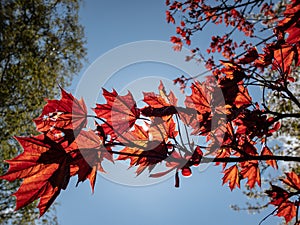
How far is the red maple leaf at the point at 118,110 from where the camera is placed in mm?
999

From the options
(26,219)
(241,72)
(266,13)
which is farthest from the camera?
(26,219)

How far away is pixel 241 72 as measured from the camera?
1.37 meters

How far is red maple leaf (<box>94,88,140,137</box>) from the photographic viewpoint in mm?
999

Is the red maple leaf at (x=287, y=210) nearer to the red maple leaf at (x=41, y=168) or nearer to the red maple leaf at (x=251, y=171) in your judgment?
the red maple leaf at (x=251, y=171)

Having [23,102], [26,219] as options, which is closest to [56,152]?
[23,102]

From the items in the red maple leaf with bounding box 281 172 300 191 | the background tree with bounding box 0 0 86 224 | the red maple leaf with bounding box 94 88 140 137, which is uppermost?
the background tree with bounding box 0 0 86 224

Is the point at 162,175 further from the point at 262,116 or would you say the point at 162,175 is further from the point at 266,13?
the point at 266,13

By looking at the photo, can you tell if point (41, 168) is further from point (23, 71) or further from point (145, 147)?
point (23, 71)

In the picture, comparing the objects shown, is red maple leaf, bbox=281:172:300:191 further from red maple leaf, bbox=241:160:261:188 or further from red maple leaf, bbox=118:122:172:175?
red maple leaf, bbox=118:122:172:175

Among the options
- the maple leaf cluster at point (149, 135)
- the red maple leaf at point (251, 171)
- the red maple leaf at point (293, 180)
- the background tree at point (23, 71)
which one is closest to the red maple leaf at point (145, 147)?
the maple leaf cluster at point (149, 135)

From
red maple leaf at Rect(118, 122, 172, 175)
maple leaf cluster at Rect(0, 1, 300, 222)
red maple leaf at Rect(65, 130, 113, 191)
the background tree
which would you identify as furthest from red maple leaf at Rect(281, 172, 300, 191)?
the background tree

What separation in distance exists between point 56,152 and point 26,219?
586 cm

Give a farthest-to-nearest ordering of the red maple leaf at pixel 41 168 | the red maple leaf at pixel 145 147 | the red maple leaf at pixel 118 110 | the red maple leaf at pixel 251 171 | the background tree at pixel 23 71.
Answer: the background tree at pixel 23 71 → the red maple leaf at pixel 251 171 → the red maple leaf at pixel 118 110 → the red maple leaf at pixel 145 147 → the red maple leaf at pixel 41 168

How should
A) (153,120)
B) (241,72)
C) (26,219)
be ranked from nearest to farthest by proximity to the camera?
(153,120) → (241,72) → (26,219)
